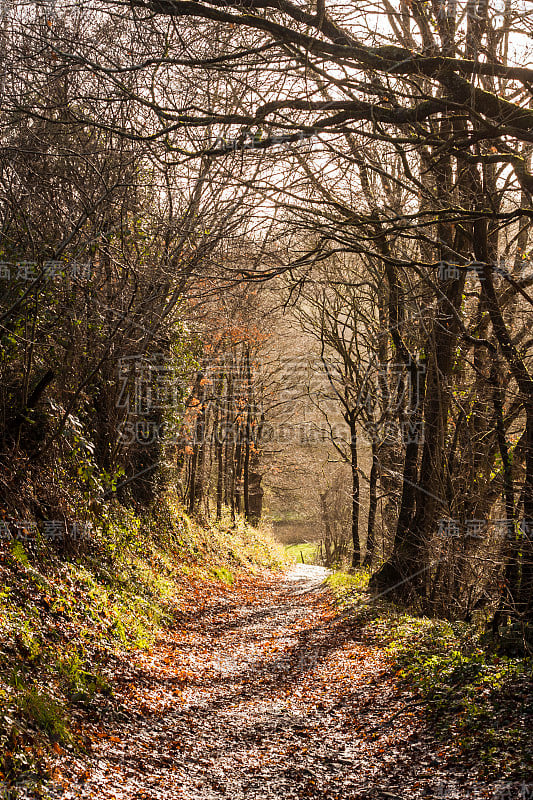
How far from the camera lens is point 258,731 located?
22.5 feet

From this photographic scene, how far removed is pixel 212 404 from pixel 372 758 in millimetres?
14786

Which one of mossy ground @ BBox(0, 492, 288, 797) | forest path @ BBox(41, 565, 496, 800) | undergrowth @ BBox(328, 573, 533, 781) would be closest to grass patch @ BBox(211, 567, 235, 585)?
mossy ground @ BBox(0, 492, 288, 797)

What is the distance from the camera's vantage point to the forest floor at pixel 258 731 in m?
Result: 5.19

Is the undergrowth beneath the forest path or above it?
above

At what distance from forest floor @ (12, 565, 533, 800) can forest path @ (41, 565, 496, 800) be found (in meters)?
0.01

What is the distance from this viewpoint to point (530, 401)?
22.9ft

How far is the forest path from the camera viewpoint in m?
5.26

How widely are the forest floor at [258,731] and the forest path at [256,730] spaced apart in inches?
0.6

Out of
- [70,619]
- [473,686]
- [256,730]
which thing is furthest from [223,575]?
[473,686]

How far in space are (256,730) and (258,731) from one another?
0.03 metres

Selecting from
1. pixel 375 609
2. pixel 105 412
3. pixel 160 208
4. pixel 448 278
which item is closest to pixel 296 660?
pixel 375 609

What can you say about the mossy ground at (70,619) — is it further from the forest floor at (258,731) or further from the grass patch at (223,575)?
the grass patch at (223,575)

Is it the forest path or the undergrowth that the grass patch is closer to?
the forest path

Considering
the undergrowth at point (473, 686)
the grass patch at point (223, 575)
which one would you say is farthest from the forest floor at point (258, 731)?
the grass patch at point (223, 575)
